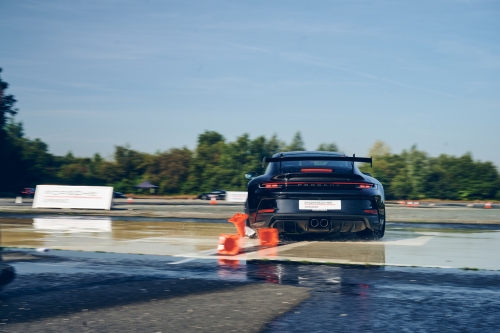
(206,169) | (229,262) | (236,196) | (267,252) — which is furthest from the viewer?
(206,169)

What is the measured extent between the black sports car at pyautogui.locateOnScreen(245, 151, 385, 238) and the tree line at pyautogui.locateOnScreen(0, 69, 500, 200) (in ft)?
184

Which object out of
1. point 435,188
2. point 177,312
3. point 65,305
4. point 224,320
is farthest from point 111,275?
point 435,188

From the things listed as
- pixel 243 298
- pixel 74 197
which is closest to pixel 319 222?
pixel 243 298

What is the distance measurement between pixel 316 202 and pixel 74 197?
62.3 ft

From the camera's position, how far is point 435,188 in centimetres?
7881

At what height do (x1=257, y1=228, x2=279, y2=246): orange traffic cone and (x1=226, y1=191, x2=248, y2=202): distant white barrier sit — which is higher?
(x1=226, y1=191, x2=248, y2=202): distant white barrier

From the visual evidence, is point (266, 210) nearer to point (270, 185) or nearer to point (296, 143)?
point (270, 185)

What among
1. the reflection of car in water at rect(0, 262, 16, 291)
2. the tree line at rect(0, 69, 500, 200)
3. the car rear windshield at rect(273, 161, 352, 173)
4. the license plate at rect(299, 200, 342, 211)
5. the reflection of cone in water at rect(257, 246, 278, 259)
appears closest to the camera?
the reflection of car in water at rect(0, 262, 16, 291)

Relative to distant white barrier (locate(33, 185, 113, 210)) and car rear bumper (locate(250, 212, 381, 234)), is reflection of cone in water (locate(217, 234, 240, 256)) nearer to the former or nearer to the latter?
car rear bumper (locate(250, 212, 381, 234))

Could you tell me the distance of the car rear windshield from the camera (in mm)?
9469

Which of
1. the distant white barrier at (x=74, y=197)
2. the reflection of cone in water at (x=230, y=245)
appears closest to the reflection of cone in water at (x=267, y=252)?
the reflection of cone in water at (x=230, y=245)

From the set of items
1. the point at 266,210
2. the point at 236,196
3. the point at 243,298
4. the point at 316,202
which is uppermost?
the point at 236,196

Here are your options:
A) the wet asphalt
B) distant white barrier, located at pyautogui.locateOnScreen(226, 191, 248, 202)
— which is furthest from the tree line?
the wet asphalt

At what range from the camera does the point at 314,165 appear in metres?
9.59
